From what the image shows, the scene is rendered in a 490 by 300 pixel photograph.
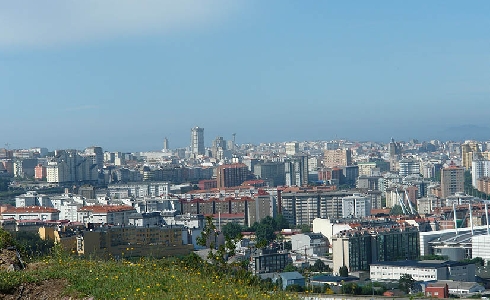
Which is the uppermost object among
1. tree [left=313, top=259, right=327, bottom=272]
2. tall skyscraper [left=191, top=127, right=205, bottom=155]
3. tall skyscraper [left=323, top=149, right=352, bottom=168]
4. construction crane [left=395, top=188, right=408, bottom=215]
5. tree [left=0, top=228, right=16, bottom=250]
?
tall skyscraper [left=191, top=127, right=205, bottom=155]

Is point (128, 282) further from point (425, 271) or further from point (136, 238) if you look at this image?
point (136, 238)

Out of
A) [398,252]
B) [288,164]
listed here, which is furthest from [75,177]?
[398,252]

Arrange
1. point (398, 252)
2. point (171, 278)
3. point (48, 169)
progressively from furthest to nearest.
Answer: point (48, 169) → point (398, 252) → point (171, 278)

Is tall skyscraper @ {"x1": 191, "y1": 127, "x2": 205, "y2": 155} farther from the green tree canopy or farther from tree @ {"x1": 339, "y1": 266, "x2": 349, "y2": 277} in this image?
tree @ {"x1": 339, "y1": 266, "x2": 349, "y2": 277}

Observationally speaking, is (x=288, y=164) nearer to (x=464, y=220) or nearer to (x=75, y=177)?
(x=75, y=177)

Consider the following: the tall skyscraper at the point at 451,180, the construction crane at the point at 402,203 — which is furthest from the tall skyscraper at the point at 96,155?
the construction crane at the point at 402,203

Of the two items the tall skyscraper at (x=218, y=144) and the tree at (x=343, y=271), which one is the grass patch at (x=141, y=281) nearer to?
the tree at (x=343, y=271)

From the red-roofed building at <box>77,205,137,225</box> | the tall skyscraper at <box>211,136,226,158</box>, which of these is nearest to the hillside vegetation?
the red-roofed building at <box>77,205,137,225</box>
